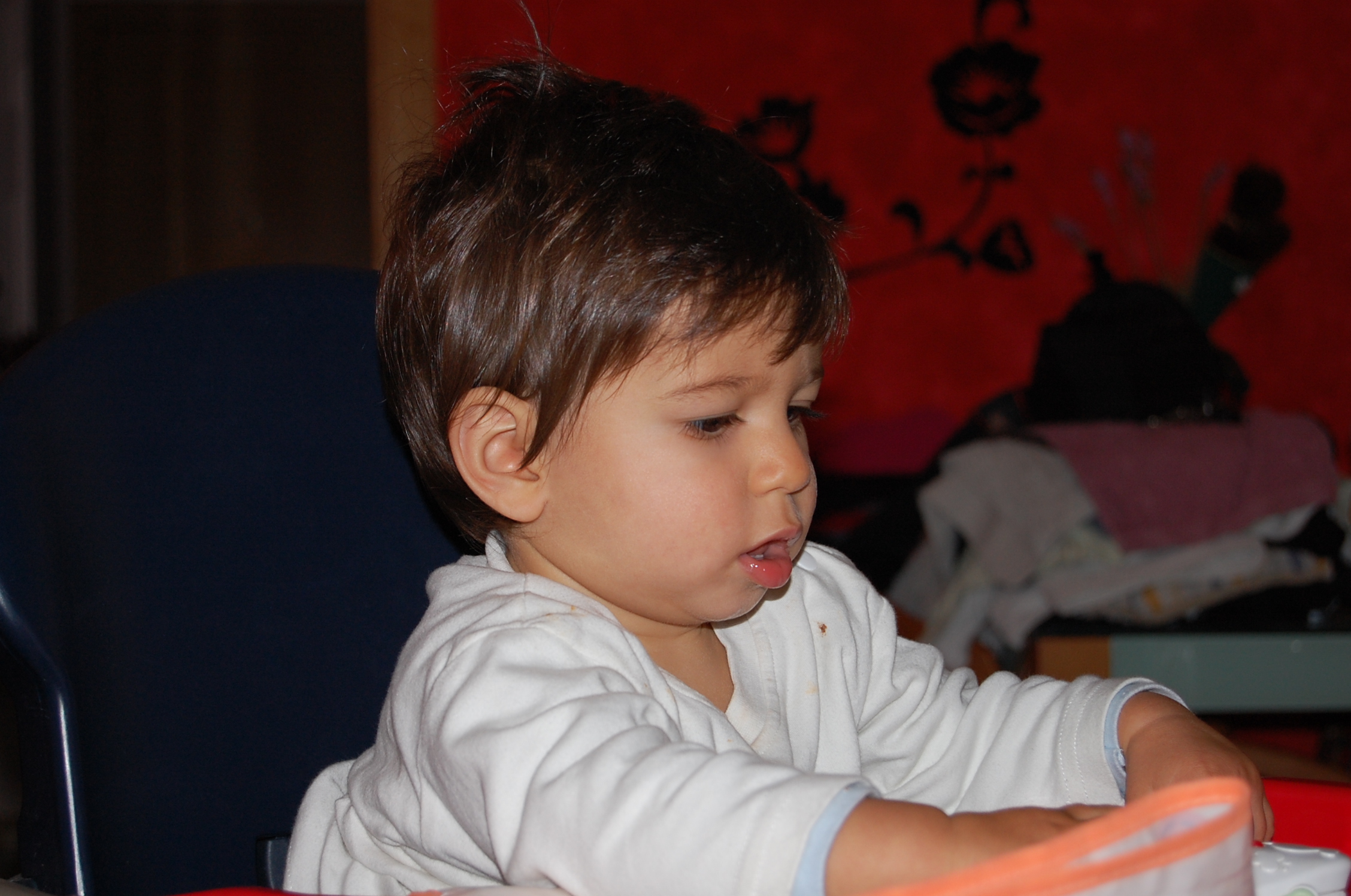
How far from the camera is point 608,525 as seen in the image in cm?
60

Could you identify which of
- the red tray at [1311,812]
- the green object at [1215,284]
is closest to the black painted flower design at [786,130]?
the green object at [1215,284]

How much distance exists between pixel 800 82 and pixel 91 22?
147 centimetres

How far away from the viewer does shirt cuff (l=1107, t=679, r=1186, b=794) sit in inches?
24.5

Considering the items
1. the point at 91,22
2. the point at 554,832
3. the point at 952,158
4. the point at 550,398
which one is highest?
the point at 91,22

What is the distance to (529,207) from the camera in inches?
23.6

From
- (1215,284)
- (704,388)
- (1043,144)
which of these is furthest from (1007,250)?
(704,388)

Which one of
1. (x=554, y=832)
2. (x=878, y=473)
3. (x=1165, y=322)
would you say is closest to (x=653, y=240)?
(x=554, y=832)

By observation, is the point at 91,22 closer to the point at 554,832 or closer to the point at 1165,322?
the point at 1165,322

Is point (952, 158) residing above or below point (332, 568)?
above

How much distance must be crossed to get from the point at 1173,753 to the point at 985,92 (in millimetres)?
1699

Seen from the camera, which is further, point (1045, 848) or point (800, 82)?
point (800, 82)

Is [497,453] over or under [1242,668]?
Answer: over

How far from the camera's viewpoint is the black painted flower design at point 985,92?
6.73 feet

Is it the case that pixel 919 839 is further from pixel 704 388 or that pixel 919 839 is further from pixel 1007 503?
pixel 1007 503
